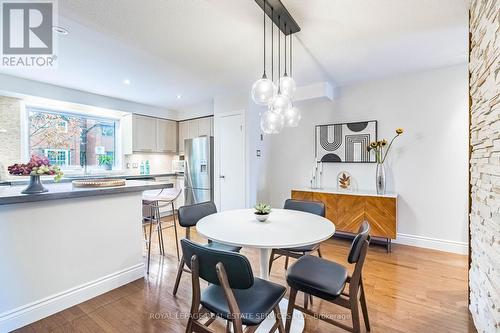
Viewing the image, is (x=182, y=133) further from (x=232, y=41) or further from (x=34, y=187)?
(x=34, y=187)

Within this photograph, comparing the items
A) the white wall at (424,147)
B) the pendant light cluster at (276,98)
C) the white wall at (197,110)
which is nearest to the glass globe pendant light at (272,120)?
the pendant light cluster at (276,98)

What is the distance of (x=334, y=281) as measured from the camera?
4.94 feet

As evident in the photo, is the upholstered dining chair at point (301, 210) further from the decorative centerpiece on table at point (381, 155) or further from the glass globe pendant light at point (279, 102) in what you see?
the decorative centerpiece on table at point (381, 155)

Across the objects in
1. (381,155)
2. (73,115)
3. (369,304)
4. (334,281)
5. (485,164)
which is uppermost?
(73,115)

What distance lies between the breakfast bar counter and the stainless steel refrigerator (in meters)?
2.23

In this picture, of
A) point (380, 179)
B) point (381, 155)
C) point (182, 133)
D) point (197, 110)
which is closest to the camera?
point (380, 179)

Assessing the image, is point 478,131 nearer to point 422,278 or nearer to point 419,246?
point 422,278

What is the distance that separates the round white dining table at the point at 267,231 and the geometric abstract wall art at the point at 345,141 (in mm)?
2015

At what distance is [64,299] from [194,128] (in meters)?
3.86

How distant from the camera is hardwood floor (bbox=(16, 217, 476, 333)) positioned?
1739 millimetres

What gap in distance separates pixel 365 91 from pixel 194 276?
11.9ft

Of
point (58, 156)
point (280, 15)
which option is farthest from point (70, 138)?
point (280, 15)

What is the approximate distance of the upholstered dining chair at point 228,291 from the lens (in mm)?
1111

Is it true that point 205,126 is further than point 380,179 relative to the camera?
→ Yes
